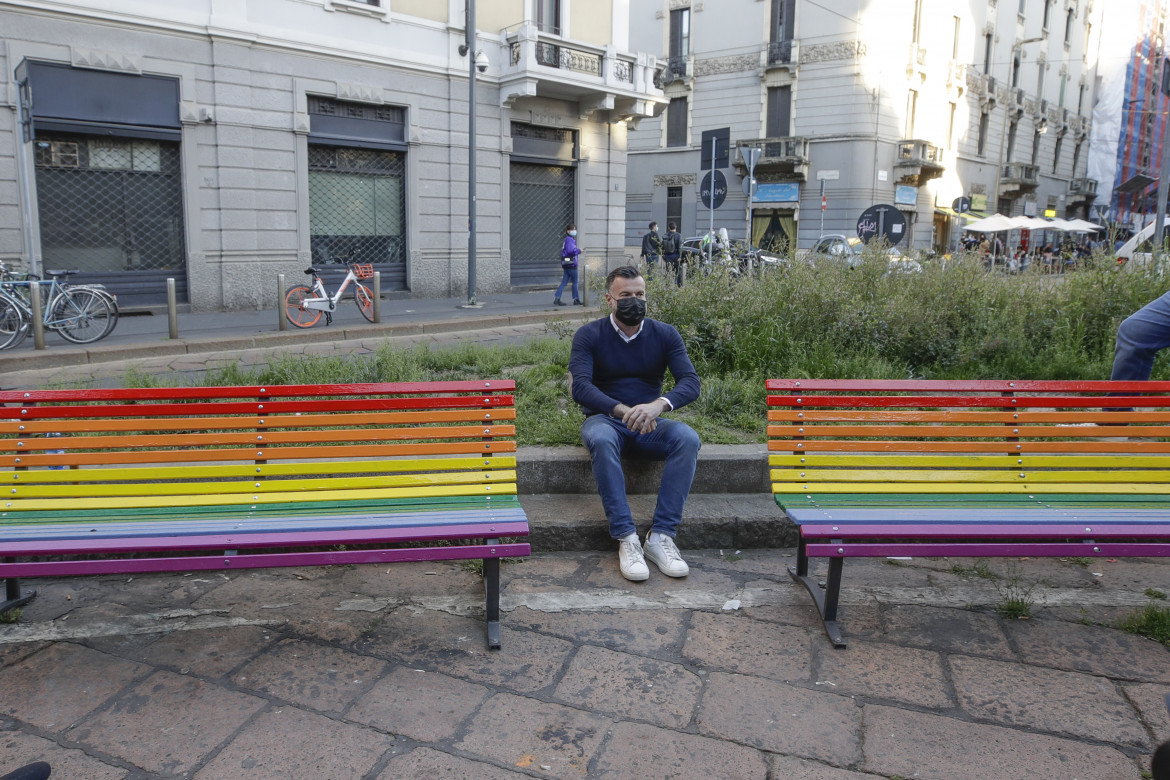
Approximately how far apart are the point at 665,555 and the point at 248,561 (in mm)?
1759

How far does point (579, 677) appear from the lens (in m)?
3.11

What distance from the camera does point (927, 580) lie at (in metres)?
4.03

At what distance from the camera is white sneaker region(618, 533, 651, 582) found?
3.92 metres

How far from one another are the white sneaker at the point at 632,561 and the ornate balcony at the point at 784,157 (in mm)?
31312

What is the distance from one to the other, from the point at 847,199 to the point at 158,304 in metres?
25.4

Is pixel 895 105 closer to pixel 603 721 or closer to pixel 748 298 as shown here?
pixel 748 298

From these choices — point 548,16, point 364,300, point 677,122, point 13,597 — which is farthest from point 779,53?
point 13,597

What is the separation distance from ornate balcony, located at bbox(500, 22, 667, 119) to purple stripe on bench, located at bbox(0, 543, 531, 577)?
16937 millimetres

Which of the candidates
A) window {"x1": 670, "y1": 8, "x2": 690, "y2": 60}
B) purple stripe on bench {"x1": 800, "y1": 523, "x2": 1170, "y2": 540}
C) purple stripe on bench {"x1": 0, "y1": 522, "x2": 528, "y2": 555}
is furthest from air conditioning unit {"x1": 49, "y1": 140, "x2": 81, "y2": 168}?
window {"x1": 670, "y1": 8, "x2": 690, "y2": 60}

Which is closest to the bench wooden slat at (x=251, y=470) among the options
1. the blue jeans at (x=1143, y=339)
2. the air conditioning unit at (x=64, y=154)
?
→ the blue jeans at (x=1143, y=339)

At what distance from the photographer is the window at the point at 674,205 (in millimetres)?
37219

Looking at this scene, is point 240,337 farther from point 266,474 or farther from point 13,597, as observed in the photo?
point 266,474

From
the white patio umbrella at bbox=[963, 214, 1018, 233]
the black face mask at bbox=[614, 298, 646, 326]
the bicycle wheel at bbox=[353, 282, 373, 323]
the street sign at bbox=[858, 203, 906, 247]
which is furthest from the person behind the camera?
the white patio umbrella at bbox=[963, 214, 1018, 233]

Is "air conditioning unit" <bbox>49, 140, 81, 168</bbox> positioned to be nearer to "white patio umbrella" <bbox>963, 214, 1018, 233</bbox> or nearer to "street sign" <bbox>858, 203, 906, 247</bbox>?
"street sign" <bbox>858, 203, 906, 247</bbox>
